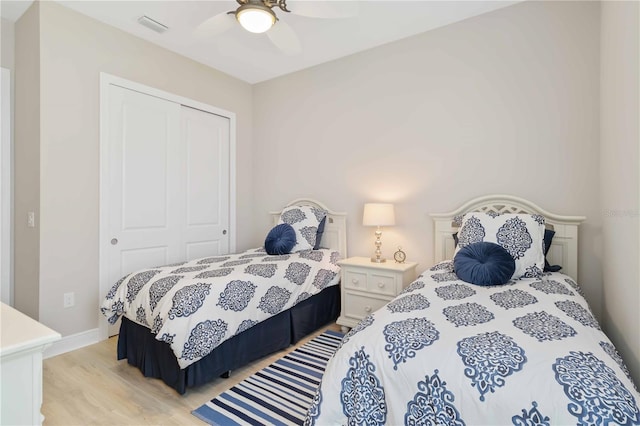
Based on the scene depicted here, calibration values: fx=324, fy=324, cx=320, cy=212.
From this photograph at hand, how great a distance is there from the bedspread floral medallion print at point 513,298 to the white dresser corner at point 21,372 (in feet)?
5.85

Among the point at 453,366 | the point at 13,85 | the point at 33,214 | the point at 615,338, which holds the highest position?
the point at 13,85

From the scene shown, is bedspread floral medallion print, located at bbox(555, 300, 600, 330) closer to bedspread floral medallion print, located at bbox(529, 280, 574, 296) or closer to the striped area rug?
bedspread floral medallion print, located at bbox(529, 280, 574, 296)

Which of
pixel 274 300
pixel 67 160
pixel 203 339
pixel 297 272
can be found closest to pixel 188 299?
pixel 203 339

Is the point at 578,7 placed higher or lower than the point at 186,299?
higher

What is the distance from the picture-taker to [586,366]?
1058 mm

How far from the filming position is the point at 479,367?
1.11 meters

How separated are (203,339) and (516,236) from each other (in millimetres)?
2125

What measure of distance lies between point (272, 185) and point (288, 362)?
2293mm

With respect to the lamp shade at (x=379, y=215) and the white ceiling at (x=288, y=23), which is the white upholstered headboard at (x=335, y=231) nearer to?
the lamp shade at (x=379, y=215)

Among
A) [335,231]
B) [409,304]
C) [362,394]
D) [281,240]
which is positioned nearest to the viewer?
[362,394]

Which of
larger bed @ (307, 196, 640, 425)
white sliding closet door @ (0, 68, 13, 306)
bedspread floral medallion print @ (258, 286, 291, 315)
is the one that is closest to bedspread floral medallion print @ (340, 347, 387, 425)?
larger bed @ (307, 196, 640, 425)

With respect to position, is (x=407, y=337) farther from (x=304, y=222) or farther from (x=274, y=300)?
(x=304, y=222)

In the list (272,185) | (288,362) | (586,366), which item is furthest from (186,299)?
(272,185)

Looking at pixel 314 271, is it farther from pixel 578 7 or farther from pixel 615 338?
pixel 578 7
